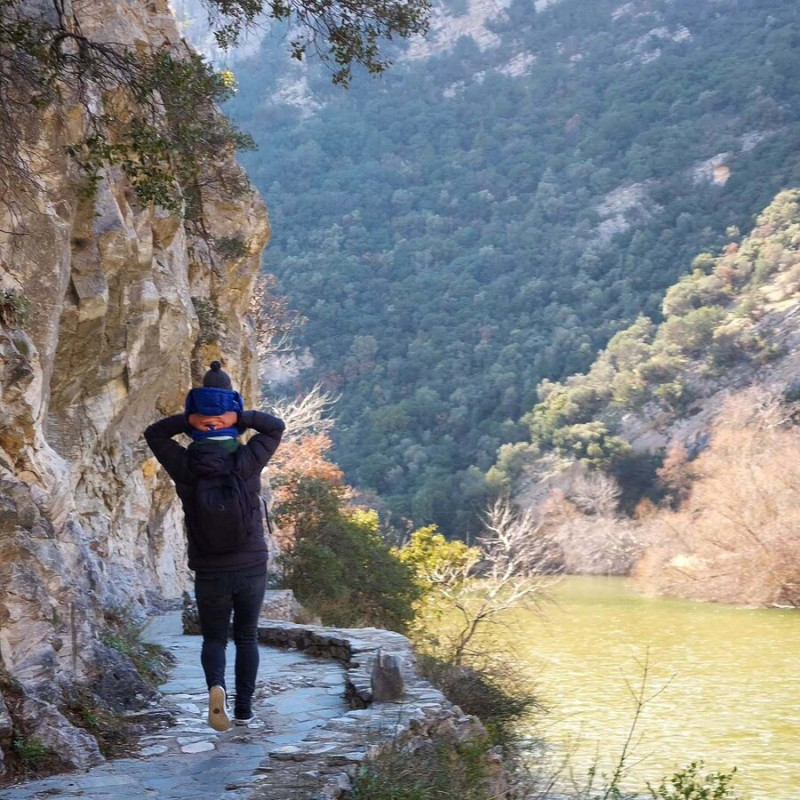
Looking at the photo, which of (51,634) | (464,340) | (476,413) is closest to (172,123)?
(51,634)

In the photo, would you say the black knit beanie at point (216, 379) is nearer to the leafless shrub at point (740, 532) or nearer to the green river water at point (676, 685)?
the green river water at point (676, 685)

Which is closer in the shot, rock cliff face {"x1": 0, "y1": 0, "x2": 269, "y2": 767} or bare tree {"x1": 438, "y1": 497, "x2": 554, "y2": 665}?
rock cliff face {"x1": 0, "y1": 0, "x2": 269, "y2": 767}

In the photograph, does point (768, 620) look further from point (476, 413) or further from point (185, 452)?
point (476, 413)

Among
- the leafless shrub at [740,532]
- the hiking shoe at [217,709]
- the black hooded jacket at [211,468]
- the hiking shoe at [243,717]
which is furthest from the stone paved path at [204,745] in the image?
the leafless shrub at [740,532]

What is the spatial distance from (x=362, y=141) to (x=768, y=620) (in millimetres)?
53031

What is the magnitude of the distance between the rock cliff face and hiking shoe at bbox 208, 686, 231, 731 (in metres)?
0.57

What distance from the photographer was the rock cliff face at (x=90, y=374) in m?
5.14

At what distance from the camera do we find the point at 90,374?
9602 mm

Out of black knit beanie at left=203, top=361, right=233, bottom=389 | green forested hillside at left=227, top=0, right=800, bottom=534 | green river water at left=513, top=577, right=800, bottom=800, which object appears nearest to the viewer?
black knit beanie at left=203, top=361, right=233, bottom=389

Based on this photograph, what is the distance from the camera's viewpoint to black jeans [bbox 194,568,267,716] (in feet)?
15.7

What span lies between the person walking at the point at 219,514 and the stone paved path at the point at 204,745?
0.79 ft

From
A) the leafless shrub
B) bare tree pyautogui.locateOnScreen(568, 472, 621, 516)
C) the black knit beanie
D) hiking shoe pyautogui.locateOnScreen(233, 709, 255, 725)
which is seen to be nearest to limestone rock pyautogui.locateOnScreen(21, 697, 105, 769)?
hiking shoe pyautogui.locateOnScreen(233, 709, 255, 725)

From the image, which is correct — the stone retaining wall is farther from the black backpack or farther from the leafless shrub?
the leafless shrub

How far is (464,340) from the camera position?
2163 inches
